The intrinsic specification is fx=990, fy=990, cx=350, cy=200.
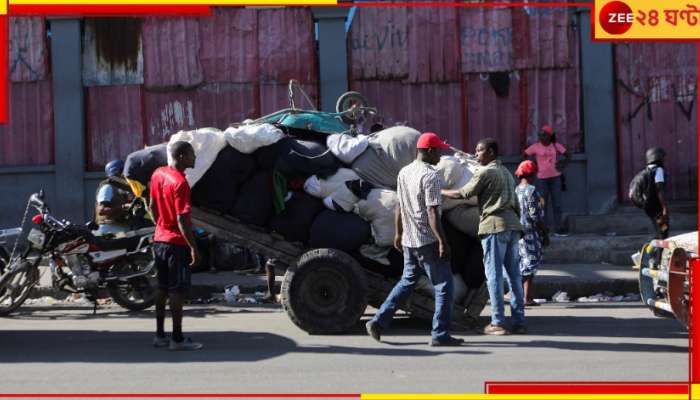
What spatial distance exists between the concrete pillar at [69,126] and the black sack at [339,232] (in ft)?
25.6

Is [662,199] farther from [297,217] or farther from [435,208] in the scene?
[297,217]

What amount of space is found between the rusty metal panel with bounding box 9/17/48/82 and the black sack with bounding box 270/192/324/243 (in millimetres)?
8228

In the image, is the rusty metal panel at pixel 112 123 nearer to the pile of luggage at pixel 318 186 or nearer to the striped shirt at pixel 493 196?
the pile of luggage at pixel 318 186

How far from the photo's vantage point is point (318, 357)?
24.8 ft

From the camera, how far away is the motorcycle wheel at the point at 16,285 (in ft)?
33.0

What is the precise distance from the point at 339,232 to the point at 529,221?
2.53 meters

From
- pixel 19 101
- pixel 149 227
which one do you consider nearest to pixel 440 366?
pixel 149 227

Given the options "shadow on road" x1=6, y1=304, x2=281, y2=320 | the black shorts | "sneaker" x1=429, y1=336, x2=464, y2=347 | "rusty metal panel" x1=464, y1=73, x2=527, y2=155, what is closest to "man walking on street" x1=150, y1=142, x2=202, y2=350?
the black shorts

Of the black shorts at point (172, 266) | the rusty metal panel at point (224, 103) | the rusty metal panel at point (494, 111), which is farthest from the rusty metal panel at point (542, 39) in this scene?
the black shorts at point (172, 266)

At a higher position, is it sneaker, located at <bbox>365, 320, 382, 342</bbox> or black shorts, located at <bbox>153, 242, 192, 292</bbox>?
black shorts, located at <bbox>153, 242, 192, 292</bbox>

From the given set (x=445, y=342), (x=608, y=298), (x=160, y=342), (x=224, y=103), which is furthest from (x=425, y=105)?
(x=160, y=342)

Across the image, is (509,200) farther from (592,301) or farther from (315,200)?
(592,301)

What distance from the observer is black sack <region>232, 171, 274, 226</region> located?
8.77 m

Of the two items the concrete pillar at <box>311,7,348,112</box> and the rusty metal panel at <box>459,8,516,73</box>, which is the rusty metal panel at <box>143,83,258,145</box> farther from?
the rusty metal panel at <box>459,8,516,73</box>
